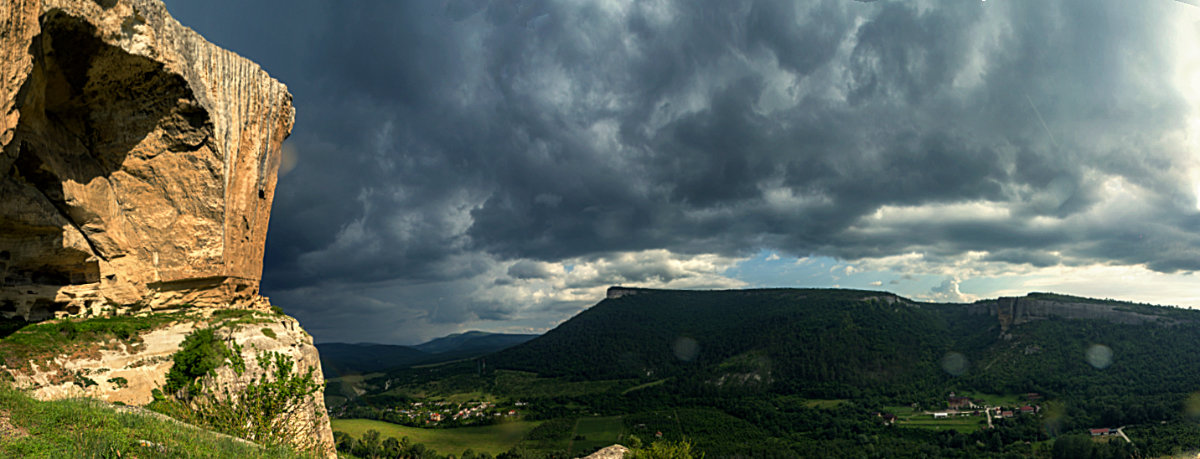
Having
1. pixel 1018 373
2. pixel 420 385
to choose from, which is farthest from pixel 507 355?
pixel 1018 373

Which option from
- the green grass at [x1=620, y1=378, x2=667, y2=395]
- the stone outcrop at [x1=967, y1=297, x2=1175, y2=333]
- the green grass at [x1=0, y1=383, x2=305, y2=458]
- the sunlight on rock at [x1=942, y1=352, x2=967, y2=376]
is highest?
the green grass at [x1=0, y1=383, x2=305, y2=458]

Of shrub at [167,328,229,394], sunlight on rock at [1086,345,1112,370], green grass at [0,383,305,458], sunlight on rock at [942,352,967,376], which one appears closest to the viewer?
green grass at [0,383,305,458]

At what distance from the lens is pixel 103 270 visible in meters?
19.2

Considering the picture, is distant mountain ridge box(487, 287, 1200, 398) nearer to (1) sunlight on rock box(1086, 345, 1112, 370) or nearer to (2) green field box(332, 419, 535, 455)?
(1) sunlight on rock box(1086, 345, 1112, 370)

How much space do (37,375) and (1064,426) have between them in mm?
113413

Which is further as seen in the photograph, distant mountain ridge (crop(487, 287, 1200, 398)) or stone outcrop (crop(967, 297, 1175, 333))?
stone outcrop (crop(967, 297, 1175, 333))

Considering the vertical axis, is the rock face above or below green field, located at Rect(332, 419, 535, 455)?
above

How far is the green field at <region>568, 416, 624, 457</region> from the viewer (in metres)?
79.6

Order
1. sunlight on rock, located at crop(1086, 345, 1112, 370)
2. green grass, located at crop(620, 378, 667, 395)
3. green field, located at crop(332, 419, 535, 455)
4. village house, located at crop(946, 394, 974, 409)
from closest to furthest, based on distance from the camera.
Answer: green field, located at crop(332, 419, 535, 455)
village house, located at crop(946, 394, 974, 409)
sunlight on rock, located at crop(1086, 345, 1112, 370)
green grass, located at crop(620, 378, 667, 395)

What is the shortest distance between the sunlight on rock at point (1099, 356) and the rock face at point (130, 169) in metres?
146

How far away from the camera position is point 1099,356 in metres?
105

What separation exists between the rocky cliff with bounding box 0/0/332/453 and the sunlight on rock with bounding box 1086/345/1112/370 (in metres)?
142

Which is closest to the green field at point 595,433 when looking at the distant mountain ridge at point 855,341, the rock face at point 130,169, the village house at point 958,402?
the distant mountain ridge at point 855,341

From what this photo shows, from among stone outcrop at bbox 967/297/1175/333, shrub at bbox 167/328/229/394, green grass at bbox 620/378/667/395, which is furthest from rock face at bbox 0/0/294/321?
stone outcrop at bbox 967/297/1175/333
